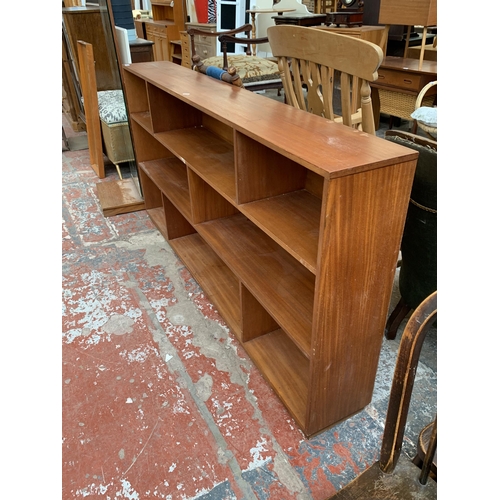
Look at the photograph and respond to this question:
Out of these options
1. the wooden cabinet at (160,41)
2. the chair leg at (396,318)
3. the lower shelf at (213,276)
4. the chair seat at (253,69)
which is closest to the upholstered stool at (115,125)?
the chair seat at (253,69)

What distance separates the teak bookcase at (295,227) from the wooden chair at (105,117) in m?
1.06

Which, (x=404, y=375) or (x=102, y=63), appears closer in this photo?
(x=404, y=375)

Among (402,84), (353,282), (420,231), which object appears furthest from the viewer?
(402,84)

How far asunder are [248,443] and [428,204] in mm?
1083

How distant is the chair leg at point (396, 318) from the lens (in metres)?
1.90

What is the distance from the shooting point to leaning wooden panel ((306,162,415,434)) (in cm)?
110

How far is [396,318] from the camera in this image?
1939mm

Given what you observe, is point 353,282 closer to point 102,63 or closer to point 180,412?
point 180,412

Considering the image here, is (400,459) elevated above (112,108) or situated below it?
below

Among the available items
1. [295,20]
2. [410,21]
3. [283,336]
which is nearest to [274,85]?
[410,21]

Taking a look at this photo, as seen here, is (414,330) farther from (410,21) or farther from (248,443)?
(410,21)

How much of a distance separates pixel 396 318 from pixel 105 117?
2.80 m

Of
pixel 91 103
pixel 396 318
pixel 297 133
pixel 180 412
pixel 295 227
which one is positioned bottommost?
pixel 180 412

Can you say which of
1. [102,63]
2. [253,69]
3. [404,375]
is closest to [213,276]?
[404,375]
